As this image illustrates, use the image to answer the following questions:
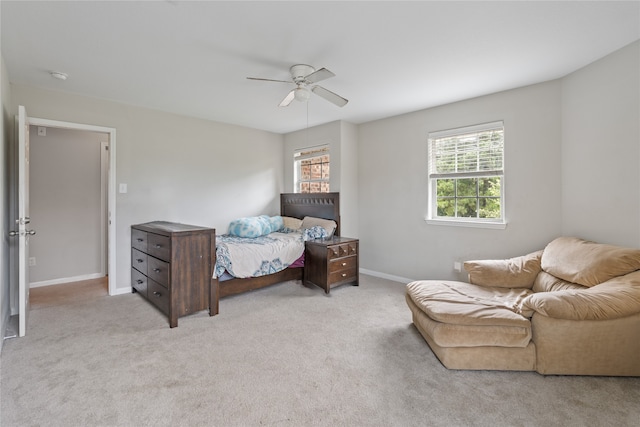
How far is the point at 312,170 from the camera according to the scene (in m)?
5.04

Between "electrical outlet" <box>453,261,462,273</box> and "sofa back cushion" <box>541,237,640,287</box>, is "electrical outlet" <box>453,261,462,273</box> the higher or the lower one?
the lower one

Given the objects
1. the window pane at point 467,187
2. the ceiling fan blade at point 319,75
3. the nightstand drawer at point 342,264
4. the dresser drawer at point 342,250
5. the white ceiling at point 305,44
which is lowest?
the nightstand drawer at point 342,264

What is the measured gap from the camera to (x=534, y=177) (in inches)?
123

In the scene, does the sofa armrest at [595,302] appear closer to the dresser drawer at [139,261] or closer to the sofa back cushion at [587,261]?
the sofa back cushion at [587,261]

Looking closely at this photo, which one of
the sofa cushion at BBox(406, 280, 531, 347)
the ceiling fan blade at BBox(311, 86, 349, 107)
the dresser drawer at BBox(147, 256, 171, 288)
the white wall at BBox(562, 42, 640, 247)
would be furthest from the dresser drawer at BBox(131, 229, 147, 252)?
the white wall at BBox(562, 42, 640, 247)

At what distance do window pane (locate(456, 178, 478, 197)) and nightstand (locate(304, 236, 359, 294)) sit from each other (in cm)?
144

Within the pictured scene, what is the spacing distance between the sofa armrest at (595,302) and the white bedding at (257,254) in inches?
100.0

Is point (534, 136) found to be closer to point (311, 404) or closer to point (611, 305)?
point (611, 305)

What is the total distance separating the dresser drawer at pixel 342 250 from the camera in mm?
3721

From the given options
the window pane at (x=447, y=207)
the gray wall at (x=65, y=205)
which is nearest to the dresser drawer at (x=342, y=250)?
the window pane at (x=447, y=207)

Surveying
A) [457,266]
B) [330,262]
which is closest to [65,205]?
[330,262]

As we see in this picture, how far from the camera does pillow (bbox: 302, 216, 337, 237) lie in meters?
4.29

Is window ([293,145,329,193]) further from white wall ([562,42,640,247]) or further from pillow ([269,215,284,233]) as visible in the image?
white wall ([562,42,640,247])

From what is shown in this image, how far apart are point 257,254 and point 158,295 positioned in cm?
107
